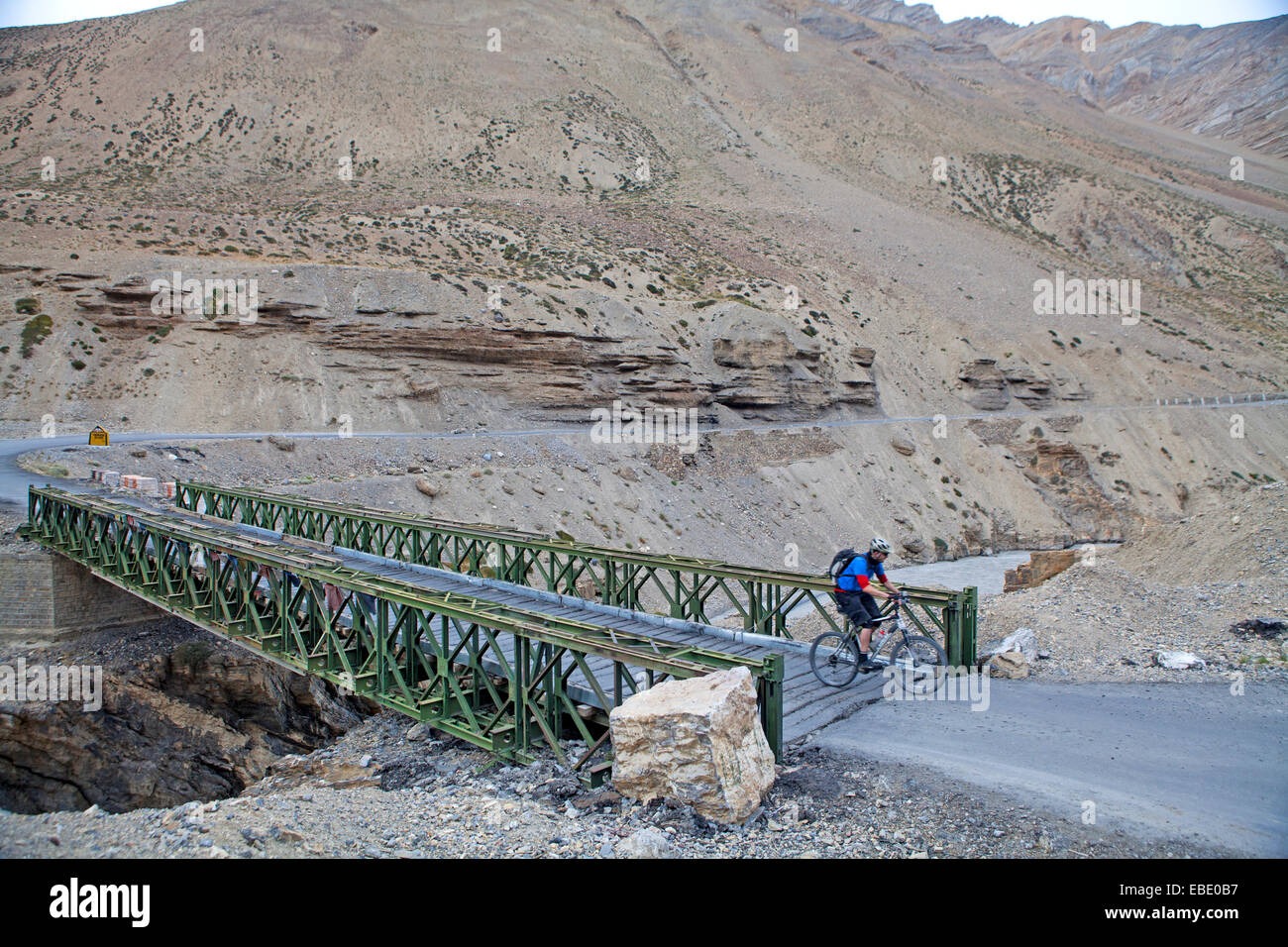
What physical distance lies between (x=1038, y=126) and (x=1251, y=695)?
106983mm

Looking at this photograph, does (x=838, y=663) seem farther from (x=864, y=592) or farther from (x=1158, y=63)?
(x=1158, y=63)

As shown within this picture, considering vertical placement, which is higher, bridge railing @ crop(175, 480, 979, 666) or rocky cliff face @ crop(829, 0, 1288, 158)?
rocky cliff face @ crop(829, 0, 1288, 158)

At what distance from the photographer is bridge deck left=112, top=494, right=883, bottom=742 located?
8250mm

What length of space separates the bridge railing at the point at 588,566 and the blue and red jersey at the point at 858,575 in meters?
0.60

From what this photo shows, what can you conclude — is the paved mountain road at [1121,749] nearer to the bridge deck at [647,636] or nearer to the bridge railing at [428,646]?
the bridge deck at [647,636]

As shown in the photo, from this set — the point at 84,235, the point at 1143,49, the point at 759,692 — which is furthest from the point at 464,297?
the point at 1143,49

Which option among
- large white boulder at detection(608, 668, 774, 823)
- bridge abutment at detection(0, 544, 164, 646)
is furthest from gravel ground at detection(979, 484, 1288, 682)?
bridge abutment at detection(0, 544, 164, 646)

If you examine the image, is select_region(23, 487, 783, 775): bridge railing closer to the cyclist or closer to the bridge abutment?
the cyclist

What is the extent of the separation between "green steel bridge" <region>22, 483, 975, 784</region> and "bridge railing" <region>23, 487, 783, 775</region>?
0.03 m

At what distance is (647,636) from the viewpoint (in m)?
8.91

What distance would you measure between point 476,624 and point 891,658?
4.67 metres

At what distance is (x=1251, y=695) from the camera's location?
27.9 feet

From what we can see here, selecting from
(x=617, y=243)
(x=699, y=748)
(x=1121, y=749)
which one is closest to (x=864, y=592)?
(x=1121, y=749)

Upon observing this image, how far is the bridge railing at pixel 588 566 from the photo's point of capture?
9.63m
